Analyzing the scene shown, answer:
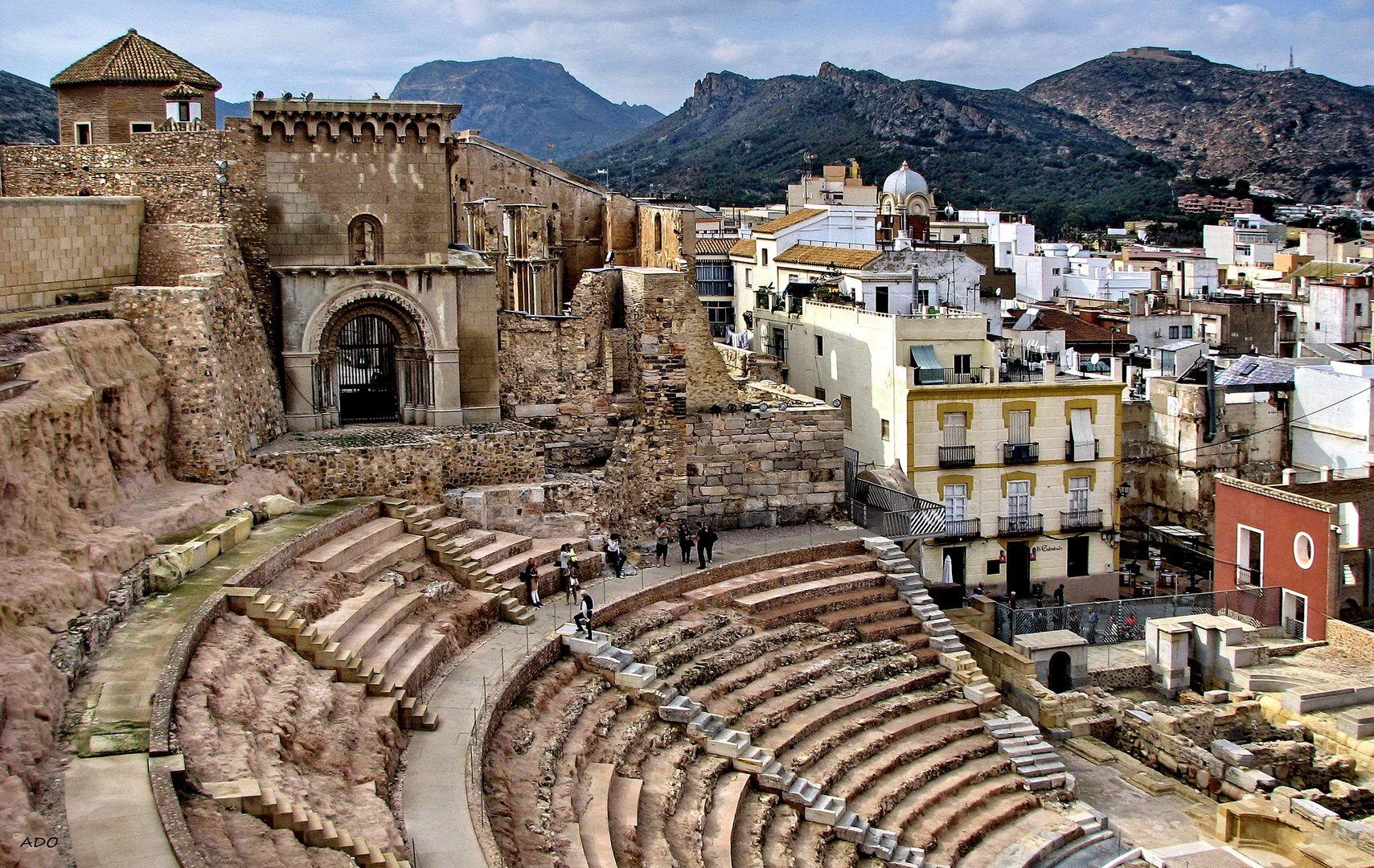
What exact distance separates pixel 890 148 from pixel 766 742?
310 ft

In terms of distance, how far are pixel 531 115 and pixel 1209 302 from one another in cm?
13919

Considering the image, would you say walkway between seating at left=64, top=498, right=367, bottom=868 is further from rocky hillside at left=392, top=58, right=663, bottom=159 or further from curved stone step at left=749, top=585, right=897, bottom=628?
rocky hillside at left=392, top=58, right=663, bottom=159

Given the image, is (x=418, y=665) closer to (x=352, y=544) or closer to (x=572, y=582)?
(x=352, y=544)

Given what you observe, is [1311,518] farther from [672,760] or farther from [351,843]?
[351,843]

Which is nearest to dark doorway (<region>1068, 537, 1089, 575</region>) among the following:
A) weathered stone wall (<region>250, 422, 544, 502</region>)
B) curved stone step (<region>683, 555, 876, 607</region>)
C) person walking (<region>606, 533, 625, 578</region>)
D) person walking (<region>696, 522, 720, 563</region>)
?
curved stone step (<region>683, 555, 876, 607</region>)

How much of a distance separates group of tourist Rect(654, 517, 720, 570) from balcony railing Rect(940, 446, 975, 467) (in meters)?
7.50

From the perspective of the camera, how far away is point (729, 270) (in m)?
45.2

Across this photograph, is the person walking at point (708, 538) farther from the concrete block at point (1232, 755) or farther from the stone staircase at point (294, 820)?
the stone staircase at point (294, 820)

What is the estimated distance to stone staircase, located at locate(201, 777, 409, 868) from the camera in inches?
461

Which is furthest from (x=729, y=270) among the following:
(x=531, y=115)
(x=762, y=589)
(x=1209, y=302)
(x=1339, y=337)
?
(x=531, y=115)

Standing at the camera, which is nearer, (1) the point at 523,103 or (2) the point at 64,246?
(2) the point at 64,246

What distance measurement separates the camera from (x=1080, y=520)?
30.6m

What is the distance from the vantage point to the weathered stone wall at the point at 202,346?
20141mm

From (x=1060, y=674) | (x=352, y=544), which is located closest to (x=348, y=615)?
(x=352, y=544)
